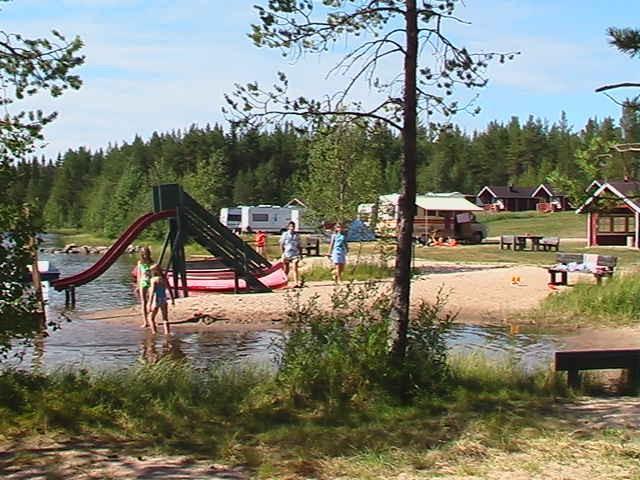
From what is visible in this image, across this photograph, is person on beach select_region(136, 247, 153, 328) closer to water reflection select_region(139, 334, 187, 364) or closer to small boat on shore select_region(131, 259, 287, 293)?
water reflection select_region(139, 334, 187, 364)

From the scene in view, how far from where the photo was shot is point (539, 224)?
71.8m

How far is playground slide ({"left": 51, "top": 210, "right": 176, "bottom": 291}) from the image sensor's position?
2358 centimetres

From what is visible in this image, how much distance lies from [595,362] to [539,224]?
6327cm

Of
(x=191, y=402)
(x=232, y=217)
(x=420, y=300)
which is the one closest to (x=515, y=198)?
(x=232, y=217)

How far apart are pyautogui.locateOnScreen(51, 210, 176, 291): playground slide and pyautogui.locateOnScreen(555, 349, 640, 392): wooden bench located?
51.4ft

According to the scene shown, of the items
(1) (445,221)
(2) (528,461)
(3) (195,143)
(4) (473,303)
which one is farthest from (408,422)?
(3) (195,143)

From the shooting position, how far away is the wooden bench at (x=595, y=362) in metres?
9.99

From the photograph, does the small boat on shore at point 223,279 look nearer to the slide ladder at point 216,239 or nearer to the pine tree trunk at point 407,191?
the slide ladder at point 216,239

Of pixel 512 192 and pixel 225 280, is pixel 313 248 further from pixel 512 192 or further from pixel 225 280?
pixel 512 192

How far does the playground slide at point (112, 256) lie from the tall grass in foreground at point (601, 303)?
33.3 feet

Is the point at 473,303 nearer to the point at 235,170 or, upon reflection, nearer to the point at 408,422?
the point at 408,422

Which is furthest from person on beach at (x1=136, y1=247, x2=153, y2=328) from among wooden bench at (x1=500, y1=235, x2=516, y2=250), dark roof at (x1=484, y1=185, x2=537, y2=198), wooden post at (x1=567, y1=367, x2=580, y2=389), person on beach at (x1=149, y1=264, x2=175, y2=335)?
dark roof at (x1=484, y1=185, x2=537, y2=198)

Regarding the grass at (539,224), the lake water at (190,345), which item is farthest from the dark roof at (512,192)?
the lake water at (190,345)

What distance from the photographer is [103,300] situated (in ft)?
82.5
